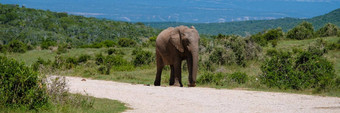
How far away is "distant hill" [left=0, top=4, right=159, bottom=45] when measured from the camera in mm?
59531

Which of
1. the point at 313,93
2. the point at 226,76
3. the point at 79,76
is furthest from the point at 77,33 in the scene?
the point at 313,93

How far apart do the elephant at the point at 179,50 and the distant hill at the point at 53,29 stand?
39440 millimetres

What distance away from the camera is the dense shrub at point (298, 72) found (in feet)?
54.3

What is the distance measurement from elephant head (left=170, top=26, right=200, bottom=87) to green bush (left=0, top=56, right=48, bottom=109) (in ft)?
23.3

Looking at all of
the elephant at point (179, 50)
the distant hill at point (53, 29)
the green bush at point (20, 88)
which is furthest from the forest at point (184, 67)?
the elephant at point (179, 50)

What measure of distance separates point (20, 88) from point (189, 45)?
7885 millimetres

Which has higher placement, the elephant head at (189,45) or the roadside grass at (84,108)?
the elephant head at (189,45)

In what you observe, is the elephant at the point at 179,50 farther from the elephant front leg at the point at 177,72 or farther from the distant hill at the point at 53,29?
the distant hill at the point at 53,29

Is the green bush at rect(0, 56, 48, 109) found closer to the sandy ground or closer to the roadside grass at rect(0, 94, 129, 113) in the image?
the roadside grass at rect(0, 94, 129, 113)

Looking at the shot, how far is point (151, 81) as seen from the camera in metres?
22.3

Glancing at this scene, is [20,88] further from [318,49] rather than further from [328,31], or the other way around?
[328,31]

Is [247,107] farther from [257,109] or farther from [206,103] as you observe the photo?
[206,103]

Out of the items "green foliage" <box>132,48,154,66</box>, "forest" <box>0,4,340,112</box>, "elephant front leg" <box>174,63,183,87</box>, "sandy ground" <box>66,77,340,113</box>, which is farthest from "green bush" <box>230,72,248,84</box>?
"green foliage" <box>132,48,154,66</box>

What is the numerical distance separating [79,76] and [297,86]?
1260cm
